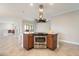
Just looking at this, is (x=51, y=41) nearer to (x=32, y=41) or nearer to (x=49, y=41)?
(x=49, y=41)

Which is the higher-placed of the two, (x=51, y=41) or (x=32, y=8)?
(x=32, y=8)

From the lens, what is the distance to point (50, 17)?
6184 millimetres

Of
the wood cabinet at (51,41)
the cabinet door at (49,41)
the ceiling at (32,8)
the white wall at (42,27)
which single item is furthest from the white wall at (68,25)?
the cabinet door at (49,41)

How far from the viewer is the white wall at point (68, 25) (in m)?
5.38

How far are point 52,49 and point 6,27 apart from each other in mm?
9170

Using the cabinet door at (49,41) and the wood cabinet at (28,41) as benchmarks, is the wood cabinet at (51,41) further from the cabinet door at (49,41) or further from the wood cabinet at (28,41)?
the wood cabinet at (28,41)

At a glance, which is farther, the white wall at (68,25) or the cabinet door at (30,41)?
the white wall at (68,25)

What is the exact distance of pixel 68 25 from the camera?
5.84 meters

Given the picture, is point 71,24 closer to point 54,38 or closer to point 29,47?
point 54,38

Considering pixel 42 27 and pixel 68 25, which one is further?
pixel 68 25

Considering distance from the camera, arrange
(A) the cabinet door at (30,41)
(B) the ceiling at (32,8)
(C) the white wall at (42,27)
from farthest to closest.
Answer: (C) the white wall at (42,27), (A) the cabinet door at (30,41), (B) the ceiling at (32,8)

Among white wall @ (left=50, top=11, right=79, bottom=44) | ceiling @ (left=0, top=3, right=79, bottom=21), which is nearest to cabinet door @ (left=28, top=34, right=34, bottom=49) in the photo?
Answer: ceiling @ (left=0, top=3, right=79, bottom=21)

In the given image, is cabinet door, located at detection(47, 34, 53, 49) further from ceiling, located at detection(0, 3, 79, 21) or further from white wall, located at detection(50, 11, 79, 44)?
white wall, located at detection(50, 11, 79, 44)

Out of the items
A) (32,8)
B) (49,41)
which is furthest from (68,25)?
(32,8)
